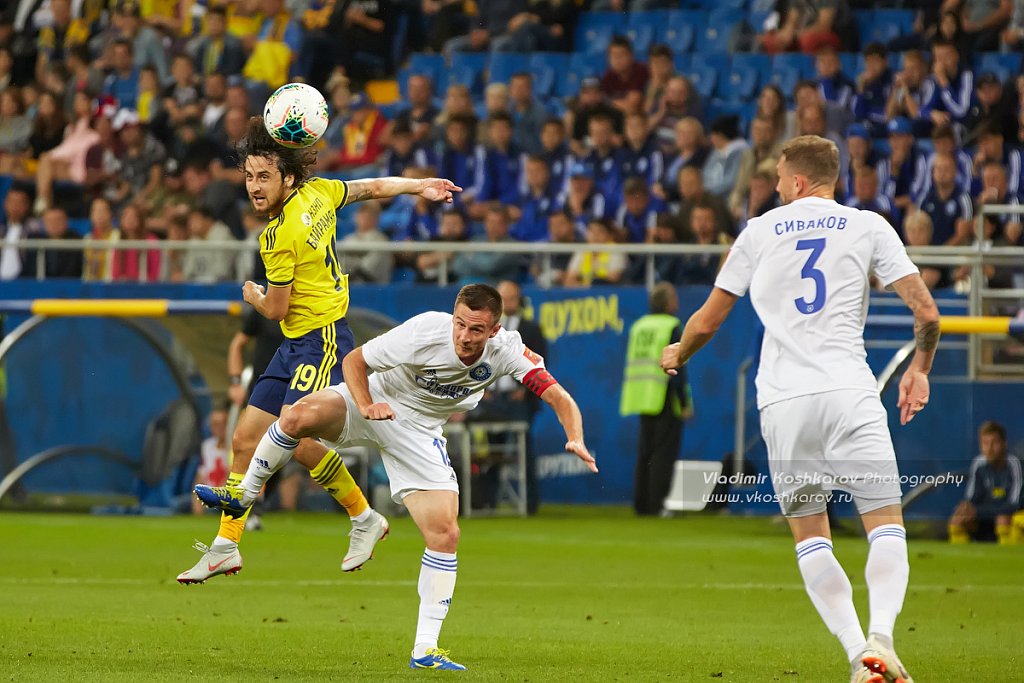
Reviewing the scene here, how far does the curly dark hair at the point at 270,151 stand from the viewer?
352 inches

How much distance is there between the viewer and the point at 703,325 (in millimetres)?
6660

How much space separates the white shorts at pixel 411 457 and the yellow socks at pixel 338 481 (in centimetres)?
116

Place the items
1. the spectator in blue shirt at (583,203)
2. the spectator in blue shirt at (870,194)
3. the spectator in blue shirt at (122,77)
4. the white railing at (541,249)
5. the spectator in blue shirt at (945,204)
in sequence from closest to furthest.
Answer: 1. the white railing at (541,249)
2. the spectator in blue shirt at (945,204)
3. the spectator in blue shirt at (870,194)
4. the spectator in blue shirt at (583,203)
5. the spectator in blue shirt at (122,77)

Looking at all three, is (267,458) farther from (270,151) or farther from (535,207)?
(535,207)

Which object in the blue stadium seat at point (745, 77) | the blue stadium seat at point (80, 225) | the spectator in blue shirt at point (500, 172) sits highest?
the blue stadium seat at point (745, 77)

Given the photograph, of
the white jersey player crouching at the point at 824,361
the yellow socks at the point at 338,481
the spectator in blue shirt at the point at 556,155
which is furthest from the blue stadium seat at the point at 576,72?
the white jersey player crouching at the point at 824,361

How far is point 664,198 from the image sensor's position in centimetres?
1797

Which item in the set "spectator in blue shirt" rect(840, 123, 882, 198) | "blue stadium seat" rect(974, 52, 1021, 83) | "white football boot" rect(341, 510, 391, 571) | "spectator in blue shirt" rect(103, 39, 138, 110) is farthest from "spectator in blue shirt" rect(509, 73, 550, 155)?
"white football boot" rect(341, 510, 391, 571)

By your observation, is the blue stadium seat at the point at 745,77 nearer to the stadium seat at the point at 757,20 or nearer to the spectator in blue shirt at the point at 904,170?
the stadium seat at the point at 757,20

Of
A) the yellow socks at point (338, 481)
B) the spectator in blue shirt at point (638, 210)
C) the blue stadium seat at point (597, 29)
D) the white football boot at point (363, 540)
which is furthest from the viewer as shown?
the blue stadium seat at point (597, 29)

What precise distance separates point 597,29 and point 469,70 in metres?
1.79

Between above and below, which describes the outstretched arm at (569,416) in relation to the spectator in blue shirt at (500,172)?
below

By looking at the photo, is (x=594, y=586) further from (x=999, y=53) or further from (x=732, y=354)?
(x=999, y=53)

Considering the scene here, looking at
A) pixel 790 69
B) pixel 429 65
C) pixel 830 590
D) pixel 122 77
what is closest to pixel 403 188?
pixel 830 590
